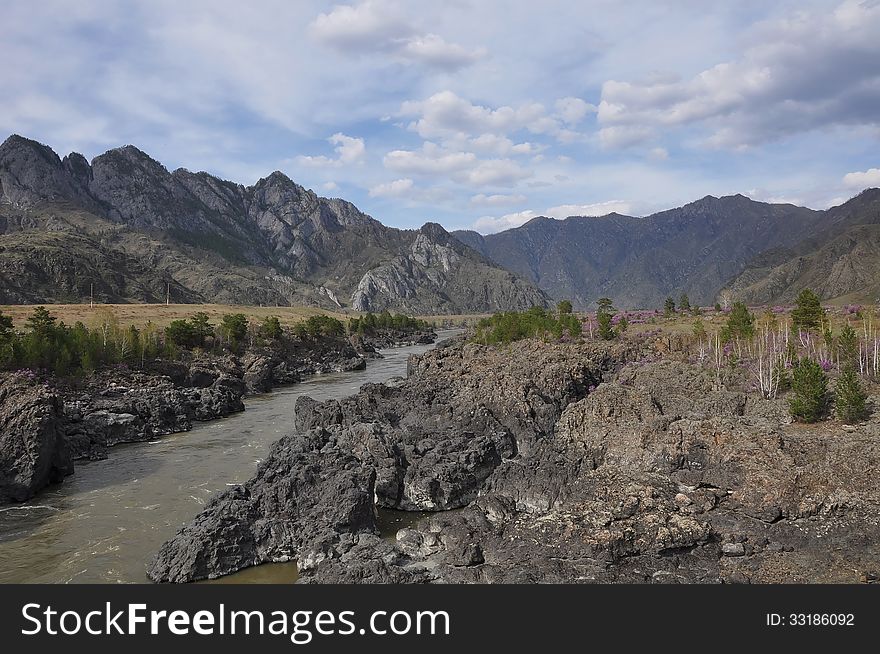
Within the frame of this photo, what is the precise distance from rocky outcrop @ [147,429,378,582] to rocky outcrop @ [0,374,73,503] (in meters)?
14.7

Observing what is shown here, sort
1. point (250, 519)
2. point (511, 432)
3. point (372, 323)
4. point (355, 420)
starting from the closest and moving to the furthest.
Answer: point (250, 519) → point (511, 432) → point (355, 420) → point (372, 323)

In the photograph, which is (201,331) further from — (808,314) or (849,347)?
(849,347)

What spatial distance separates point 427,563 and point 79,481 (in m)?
27.3

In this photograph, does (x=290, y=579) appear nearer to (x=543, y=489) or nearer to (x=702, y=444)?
(x=543, y=489)

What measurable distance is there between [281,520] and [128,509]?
11547 mm

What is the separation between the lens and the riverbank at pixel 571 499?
751 inches

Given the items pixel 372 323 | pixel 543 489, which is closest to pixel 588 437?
pixel 543 489

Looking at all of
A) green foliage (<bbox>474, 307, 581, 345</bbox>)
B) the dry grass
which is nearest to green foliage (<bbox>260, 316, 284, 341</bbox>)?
the dry grass

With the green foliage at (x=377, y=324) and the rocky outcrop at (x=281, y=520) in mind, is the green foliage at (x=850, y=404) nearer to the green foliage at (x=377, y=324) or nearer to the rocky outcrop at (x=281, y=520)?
the rocky outcrop at (x=281, y=520)

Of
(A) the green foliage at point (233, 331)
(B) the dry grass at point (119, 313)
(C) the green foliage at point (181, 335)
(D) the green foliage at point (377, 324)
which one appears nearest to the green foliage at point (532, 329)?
(A) the green foliage at point (233, 331)

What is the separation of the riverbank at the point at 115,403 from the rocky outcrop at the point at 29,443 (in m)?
0.05

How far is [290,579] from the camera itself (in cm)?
2136

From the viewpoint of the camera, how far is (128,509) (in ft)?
96.8

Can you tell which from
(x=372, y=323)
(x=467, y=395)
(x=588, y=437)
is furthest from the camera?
(x=372, y=323)
